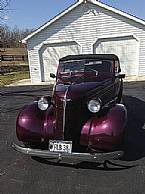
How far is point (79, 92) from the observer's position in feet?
17.6

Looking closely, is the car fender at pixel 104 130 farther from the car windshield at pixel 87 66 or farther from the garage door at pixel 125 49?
the garage door at pixel 125 49


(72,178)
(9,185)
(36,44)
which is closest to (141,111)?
(72,178)

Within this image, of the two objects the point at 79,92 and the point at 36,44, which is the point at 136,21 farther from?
the point at 79,92

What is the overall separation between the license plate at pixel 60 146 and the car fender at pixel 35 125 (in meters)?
0.24

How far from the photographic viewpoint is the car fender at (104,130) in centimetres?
493

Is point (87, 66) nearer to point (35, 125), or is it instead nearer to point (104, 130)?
point (35, 125)

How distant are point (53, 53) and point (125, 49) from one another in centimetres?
514

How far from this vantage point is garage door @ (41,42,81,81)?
70.4 feet

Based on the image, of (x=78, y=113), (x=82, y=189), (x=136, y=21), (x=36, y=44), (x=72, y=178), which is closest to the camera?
(x=82, y=189)

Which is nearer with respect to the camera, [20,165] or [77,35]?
[20,165]

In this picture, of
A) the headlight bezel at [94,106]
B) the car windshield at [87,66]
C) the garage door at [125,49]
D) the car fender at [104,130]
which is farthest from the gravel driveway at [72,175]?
the garage door at [125,49]

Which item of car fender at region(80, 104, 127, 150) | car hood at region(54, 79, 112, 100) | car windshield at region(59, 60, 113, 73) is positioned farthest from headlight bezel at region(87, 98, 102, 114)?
car windshield at region(59, 60, 113, 73)

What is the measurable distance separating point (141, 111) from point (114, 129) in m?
4.57

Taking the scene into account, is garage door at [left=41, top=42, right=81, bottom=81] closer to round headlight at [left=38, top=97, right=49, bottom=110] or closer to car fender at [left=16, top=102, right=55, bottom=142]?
round headlight at [left=38, top=97, right=49, bottom=110]
